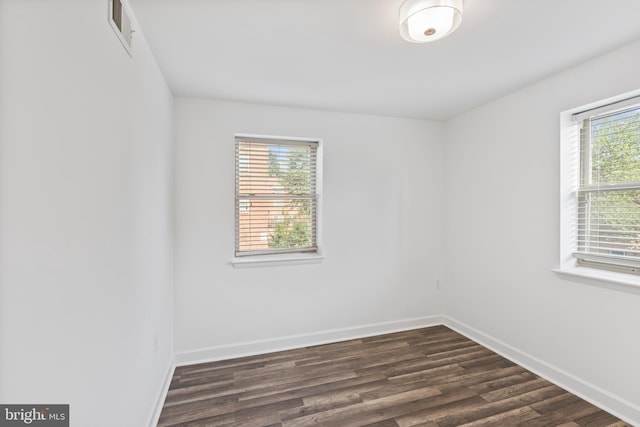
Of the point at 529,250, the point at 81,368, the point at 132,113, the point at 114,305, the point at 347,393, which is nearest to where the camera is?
the point at 81,368

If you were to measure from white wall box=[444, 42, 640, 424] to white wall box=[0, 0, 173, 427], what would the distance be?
2971 mm

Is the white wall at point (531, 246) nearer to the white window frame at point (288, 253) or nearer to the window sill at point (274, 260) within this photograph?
the white window frame at point (288, 253)

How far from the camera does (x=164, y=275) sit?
231 cm

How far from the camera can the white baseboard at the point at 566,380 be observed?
1941 millimetres

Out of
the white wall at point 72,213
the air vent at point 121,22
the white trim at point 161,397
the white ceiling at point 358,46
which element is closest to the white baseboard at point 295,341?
the white trim at point 161,397

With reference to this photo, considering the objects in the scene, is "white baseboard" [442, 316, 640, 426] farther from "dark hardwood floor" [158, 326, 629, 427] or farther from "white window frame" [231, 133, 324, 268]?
"white window frame" [231, 133, 324, 268]

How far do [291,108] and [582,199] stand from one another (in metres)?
2.63

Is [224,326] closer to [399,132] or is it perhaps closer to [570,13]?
[399,132]

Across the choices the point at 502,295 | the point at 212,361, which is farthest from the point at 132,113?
the point at 502,295

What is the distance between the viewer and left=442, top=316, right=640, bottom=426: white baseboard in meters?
1.94

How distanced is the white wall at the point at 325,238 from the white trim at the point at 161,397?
17cm

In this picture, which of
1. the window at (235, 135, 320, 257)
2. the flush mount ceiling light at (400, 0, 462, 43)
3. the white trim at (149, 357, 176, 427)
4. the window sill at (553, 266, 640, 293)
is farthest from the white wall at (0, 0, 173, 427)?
the window sill at (553, 266, 640, 293)

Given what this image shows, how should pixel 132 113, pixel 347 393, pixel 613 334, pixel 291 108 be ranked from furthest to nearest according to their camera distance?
pixel 291 108 → pixel 347 393 → pixel 613 334 → pixel 132 113

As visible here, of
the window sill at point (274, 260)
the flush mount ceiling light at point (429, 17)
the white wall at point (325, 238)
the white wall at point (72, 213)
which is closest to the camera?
the white wall at point (72, 213)
